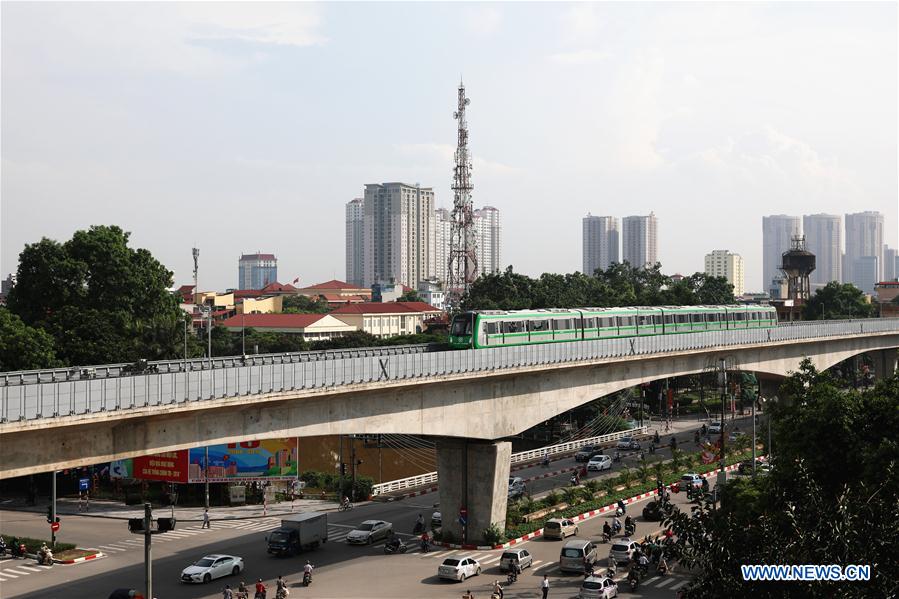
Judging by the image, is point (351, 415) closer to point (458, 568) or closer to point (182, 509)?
point (458, 568)

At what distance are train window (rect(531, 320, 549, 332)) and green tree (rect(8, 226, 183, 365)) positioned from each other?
29704 mm

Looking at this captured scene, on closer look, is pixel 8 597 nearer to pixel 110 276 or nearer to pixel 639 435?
pixel 110 276

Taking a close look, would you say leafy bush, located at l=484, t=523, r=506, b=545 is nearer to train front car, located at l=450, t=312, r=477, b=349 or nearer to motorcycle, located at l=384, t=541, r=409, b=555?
motorcycle, located at l=384, t=541, r=409, b=555

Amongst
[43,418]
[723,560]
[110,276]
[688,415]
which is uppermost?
[110,276]

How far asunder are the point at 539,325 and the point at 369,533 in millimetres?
15032

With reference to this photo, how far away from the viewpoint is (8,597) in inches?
1439

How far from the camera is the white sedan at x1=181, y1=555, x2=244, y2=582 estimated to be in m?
37.8

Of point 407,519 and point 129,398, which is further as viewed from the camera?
point 407,519

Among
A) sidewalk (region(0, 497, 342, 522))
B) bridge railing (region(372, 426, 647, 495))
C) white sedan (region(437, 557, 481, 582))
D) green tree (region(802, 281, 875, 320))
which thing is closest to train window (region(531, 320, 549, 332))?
white sedan (region(437, 557, 481, 582))

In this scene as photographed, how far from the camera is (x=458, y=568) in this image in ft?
122

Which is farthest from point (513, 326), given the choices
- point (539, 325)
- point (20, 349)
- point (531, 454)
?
point (20, 349)

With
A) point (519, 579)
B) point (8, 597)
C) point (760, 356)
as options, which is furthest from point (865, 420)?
point (760, 356)

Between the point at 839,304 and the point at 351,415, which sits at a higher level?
the point at 839,304

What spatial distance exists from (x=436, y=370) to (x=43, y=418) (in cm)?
1800
